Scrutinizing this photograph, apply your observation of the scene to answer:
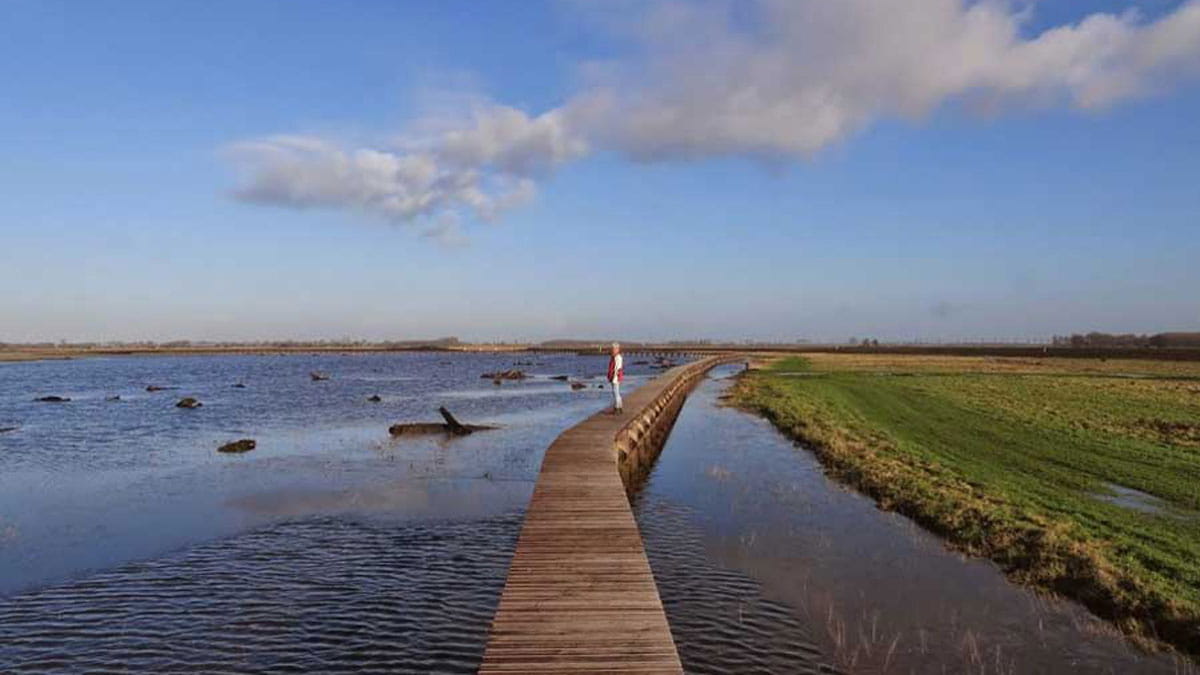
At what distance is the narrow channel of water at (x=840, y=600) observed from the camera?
307 inches

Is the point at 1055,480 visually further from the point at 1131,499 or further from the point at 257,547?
the point at 257,547

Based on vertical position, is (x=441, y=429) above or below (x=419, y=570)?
above

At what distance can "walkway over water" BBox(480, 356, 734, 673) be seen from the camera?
6.20m

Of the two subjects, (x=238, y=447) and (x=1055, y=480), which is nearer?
(x=1055, y=480)

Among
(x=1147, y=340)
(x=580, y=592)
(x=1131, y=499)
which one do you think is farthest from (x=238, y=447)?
(x=1147, y=340)

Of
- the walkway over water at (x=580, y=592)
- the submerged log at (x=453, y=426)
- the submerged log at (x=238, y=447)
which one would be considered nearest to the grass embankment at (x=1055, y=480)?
the walkway over water at (x=580, y=592)

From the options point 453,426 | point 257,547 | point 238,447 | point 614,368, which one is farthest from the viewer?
point 453,426

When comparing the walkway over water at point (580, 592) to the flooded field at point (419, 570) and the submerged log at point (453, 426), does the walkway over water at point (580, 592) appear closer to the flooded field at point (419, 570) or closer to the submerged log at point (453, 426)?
the flooded field at point (419, 570)

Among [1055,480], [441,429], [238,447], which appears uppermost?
[1055,480]

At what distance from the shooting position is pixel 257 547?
1223 cm

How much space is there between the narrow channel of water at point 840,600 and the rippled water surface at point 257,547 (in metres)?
2.77

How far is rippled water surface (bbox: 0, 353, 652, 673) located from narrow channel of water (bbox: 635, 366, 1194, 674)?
277cm

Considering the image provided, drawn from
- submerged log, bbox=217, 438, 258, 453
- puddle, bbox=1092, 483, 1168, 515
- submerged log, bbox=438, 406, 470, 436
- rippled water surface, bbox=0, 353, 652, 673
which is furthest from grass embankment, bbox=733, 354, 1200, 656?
submerged log, bbox=217, 438, 258, 453

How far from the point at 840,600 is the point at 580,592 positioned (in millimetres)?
3904
